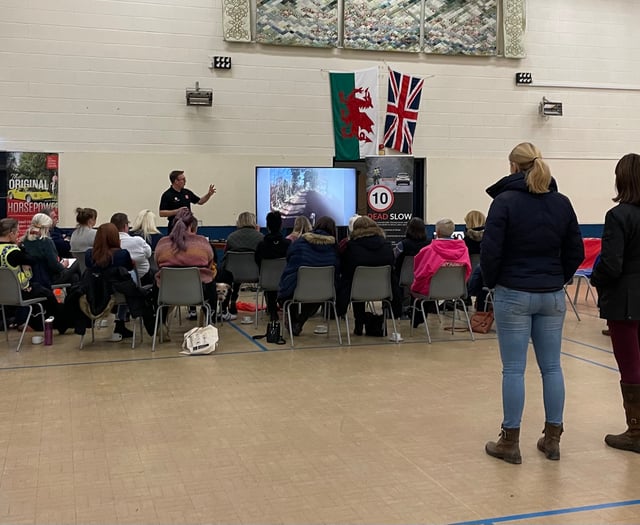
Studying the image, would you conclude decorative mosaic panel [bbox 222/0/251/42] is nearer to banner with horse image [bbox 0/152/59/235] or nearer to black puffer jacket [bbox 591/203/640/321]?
banner with horse image [bbox 0/152/59/235]

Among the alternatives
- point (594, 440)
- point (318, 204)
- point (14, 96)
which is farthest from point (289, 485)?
point (14, 96)

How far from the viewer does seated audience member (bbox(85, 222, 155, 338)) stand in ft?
18.4

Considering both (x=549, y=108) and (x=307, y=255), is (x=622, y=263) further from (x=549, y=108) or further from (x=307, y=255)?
(x=549, y=108)

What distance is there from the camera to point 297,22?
9695mm

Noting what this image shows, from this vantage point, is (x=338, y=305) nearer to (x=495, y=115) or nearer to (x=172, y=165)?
(x=172, y=165)

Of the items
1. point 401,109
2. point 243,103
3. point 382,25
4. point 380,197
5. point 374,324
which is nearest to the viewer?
point 374,324

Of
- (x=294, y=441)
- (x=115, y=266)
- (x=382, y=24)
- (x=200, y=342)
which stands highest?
(x=382, y=24)

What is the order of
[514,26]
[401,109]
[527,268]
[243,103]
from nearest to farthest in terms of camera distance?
[527,268] → [243,103] → [401,109] → [514,26]

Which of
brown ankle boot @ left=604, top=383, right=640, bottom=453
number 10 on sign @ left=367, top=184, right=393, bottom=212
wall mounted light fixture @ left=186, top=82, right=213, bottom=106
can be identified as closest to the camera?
brown ankle boot @ left=604, top=383, right=640, bottom=453

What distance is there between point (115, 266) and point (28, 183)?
388cm

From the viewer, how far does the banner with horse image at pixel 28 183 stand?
8711 millimetres

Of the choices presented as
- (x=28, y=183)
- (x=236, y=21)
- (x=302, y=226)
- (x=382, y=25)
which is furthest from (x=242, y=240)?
(x=382, y=25)

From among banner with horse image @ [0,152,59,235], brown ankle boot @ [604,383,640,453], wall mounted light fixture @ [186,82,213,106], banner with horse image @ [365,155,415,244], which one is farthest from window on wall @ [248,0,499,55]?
brown ankle boot @ [604,383,640,453]

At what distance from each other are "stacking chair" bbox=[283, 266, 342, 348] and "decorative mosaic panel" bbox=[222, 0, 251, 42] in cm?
487
